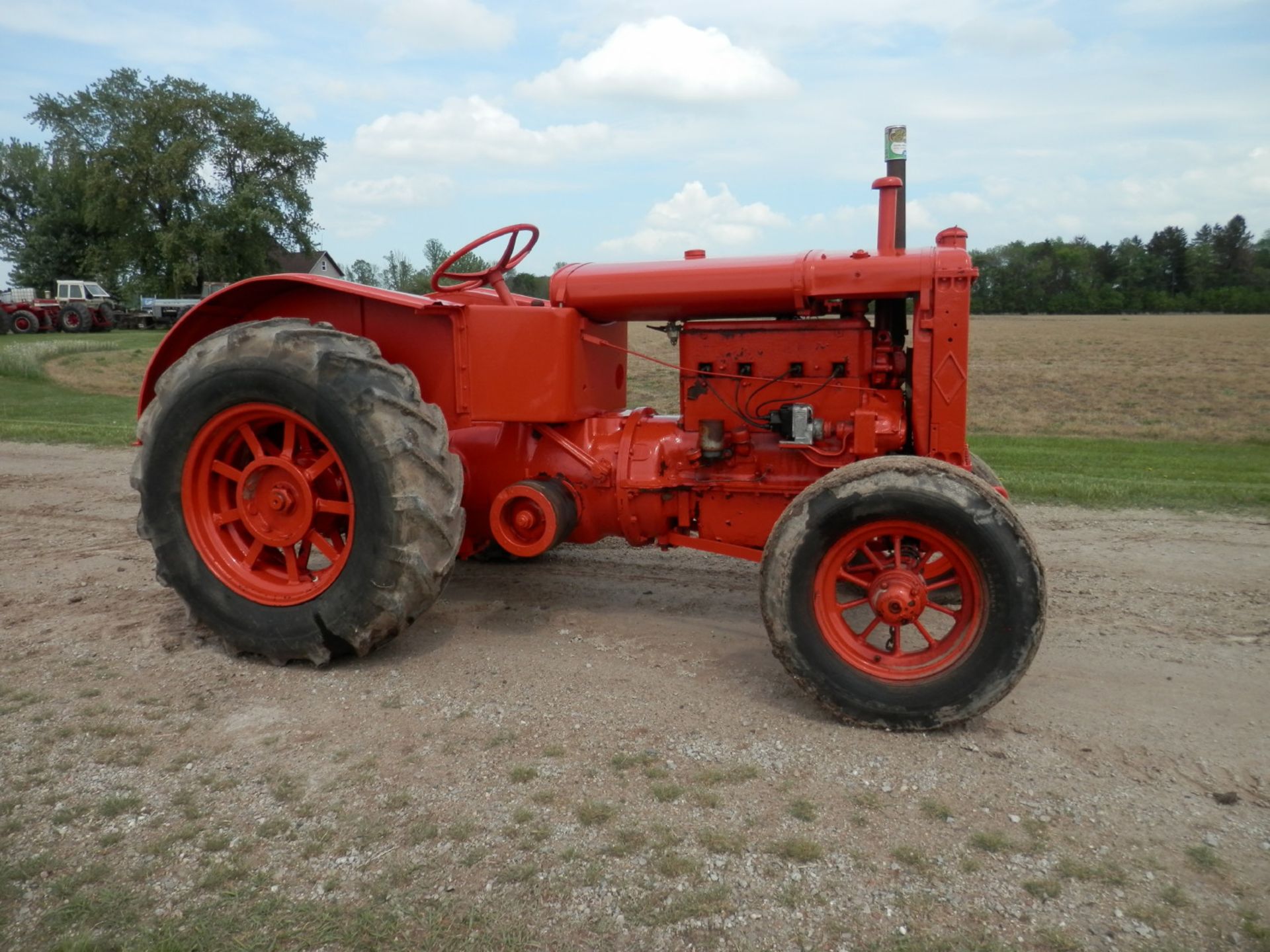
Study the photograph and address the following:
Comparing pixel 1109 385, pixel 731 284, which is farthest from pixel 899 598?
pixel 1109 385

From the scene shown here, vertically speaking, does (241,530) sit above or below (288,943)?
above

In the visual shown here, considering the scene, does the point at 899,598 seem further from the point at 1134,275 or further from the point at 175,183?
the point at 1134,275

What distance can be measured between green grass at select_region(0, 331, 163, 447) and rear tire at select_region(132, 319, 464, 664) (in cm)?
711

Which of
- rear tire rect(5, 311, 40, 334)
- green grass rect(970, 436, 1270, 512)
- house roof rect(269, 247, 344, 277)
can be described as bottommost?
Result: green grass rect(970, 436, 1270, 512)

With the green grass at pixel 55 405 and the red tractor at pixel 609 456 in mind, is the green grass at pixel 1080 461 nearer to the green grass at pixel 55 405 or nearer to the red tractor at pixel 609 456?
the green grass at pixel 55 405

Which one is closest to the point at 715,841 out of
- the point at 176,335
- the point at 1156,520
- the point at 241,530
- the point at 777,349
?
the point at 777,349

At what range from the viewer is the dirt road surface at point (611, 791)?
2.61m

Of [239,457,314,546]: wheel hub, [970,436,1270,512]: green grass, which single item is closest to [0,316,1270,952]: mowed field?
[239,457,314,546]: wheel hub

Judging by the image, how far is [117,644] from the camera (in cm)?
457

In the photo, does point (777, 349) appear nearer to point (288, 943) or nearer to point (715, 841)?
point (715, 841)

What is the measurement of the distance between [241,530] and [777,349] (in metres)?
2.62

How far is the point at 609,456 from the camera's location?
4.73 meters

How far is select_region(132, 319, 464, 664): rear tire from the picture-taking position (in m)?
4.09

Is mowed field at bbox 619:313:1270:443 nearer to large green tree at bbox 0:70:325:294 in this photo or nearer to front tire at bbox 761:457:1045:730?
front tire at bbox 761:457:1045:730
